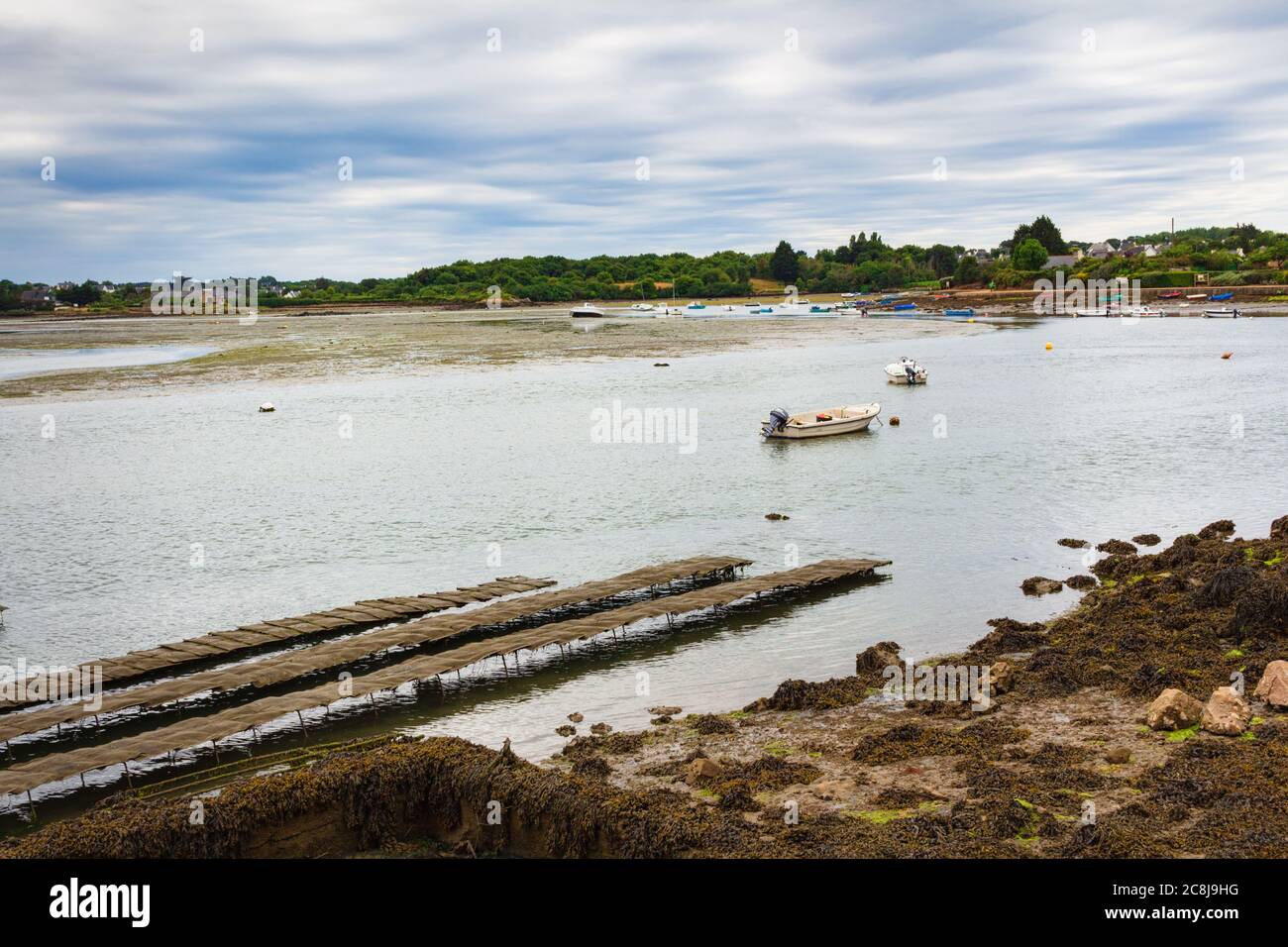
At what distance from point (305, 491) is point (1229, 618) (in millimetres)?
41200

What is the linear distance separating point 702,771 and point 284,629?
15.4 meters

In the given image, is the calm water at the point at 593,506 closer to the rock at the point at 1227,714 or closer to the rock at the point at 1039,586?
the rock at the point at 1039,586

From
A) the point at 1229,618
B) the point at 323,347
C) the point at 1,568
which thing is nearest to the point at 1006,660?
the point at 1229,618

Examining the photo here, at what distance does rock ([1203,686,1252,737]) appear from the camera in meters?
18.2

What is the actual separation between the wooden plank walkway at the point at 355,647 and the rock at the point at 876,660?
8542 millimetres

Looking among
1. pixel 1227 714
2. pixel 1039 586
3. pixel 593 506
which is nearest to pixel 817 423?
pixel 593 506

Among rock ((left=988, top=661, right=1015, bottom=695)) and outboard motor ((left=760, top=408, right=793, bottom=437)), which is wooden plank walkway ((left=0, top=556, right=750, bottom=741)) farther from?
outboard motor ((left=760, top=408, right=793, bottom=437))

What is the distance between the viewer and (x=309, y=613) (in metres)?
31.0

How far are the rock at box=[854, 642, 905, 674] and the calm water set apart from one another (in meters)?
0.98

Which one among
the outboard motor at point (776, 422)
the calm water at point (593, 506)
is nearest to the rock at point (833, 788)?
the calm water at point (593, 506)

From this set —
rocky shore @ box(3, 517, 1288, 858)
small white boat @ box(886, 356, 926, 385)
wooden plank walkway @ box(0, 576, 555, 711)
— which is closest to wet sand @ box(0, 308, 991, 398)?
small white boat @ box(886, 356, 926, 385)

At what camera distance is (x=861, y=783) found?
17984 mm

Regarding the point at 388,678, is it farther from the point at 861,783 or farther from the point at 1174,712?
the point at 1174,712

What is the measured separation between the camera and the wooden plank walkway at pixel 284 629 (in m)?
26.5
